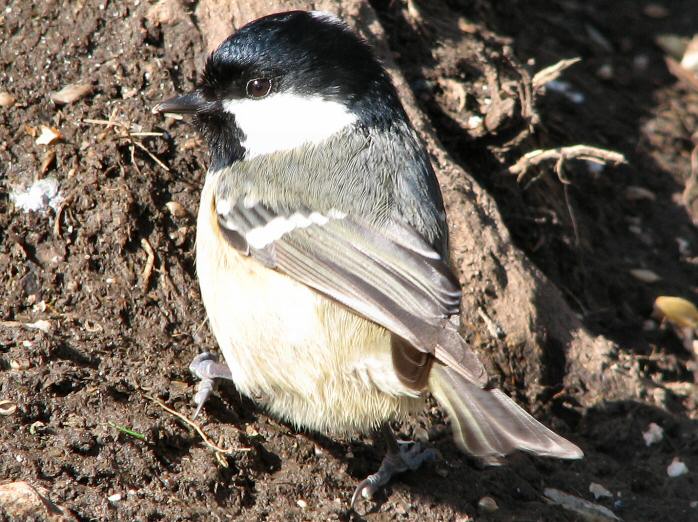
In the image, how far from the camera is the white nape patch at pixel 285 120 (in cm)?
334

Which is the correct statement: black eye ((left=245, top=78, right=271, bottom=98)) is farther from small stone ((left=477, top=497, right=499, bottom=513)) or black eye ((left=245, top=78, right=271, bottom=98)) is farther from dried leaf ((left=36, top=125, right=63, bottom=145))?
small stone ((left=477, top=497, right=499, bottom=513))

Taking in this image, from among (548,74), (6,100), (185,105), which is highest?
(6,100)

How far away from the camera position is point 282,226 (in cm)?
318

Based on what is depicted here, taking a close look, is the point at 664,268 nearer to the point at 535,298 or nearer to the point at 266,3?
the point at 535,298

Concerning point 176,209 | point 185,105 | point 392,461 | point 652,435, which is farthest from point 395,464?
point 185,105

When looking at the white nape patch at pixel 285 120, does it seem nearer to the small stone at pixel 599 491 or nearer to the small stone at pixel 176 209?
the small stone at pixel 176 209

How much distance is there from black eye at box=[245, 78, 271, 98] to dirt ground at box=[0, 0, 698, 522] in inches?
26.6

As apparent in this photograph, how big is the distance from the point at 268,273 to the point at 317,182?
1.19ft

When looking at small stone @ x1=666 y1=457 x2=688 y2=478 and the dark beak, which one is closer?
the dark beak

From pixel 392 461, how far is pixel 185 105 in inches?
59.1

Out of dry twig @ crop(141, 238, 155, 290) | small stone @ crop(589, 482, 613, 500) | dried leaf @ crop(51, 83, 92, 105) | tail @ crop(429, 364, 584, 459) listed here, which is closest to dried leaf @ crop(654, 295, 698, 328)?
small stone @ crop(589, 482, 613, 500)

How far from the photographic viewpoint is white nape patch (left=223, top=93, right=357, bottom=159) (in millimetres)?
3338

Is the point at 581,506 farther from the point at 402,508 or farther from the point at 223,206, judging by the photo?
the point at 223,206

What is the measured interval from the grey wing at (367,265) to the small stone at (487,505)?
82 centimetres
